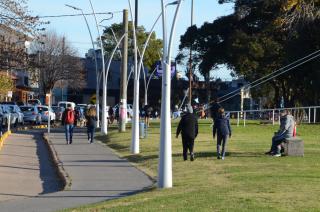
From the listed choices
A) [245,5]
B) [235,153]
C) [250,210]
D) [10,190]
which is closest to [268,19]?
[245,5]

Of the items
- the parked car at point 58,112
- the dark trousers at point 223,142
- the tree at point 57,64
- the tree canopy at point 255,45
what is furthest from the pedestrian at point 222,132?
the tree at point 57,64

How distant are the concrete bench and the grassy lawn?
320mm

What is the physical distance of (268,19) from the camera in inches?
1865

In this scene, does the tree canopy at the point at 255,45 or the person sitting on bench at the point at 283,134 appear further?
the tree canopy at the point at 255,45

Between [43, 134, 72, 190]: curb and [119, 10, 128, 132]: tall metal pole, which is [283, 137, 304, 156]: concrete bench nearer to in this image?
[43, 134, 72, 190]: curb

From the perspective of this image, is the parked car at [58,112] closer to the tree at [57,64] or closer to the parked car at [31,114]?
the parked car at [31,114]

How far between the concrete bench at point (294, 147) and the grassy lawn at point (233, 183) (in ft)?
1.05

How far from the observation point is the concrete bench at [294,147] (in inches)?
814

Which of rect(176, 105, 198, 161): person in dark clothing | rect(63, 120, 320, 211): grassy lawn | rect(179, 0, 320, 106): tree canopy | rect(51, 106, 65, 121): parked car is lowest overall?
rect(63, 120, 320, 211): grassy lawn

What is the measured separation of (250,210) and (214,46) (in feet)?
131

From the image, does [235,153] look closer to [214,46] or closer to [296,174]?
[296,174]

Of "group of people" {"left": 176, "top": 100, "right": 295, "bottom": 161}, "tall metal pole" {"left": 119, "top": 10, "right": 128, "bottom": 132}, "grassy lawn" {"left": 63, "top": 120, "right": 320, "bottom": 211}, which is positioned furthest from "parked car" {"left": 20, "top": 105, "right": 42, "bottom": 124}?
"group of people" {"left": 176, "top": 100, "right": 295, "bottom": 161}

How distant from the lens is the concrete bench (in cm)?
2067

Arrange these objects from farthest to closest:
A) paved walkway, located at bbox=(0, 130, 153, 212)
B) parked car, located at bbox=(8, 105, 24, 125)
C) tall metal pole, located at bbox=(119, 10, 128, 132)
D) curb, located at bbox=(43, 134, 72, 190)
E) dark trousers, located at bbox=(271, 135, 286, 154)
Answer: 1. parked car, located at bbox=(8, 105, 24, 125)
2. tall metal pole, located at bbox=(119, 10, 128, 132)
3. dark trousers, located at bbox=(271, 135, 286, 154)
4. curb, located at bbox=(43, 134, 72, 190)
5. paved walkway, located at bbox=(0, 130, 153, 212)
